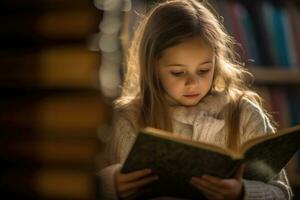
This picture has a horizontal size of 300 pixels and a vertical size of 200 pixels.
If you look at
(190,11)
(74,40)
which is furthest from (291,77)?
(74,40)

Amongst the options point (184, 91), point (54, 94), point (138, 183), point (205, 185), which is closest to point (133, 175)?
point (138, 183)

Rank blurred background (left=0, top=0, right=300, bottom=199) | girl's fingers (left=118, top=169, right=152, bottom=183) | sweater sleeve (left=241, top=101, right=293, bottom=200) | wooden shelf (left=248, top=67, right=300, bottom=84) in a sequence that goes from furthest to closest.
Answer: wooden shelf (left=248, top=67, right=300, bottom=84) → sweater sleeve (left=241, top=101, right=293, bottom=200) → girl's fingers (left=118, top=169, right=152, bottom=183) → blurred background (left=0, top=0, right=300, bottom=199)

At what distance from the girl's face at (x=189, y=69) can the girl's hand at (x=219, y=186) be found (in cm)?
33

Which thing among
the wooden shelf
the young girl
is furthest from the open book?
the wooden shelf

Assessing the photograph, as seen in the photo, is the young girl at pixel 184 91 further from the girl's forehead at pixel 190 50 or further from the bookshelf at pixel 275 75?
the bookshelf at pixel 275 75

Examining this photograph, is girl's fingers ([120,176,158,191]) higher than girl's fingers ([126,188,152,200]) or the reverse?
higher

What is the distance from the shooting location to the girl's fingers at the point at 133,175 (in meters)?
1.41

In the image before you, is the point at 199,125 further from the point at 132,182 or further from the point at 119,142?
the point at 132,182

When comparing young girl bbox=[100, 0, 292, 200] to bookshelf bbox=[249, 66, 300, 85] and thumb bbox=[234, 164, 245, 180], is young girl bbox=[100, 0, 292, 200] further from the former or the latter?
bookshelf bbox=[249, 66, 300, 85]

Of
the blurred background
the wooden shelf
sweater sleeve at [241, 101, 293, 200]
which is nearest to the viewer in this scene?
the blurred background

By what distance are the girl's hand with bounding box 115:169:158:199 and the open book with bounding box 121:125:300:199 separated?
0.01 meters

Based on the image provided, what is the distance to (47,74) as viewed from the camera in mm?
1288

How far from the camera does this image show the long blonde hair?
70.3 inches

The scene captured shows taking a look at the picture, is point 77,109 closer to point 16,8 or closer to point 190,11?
point 16,8
